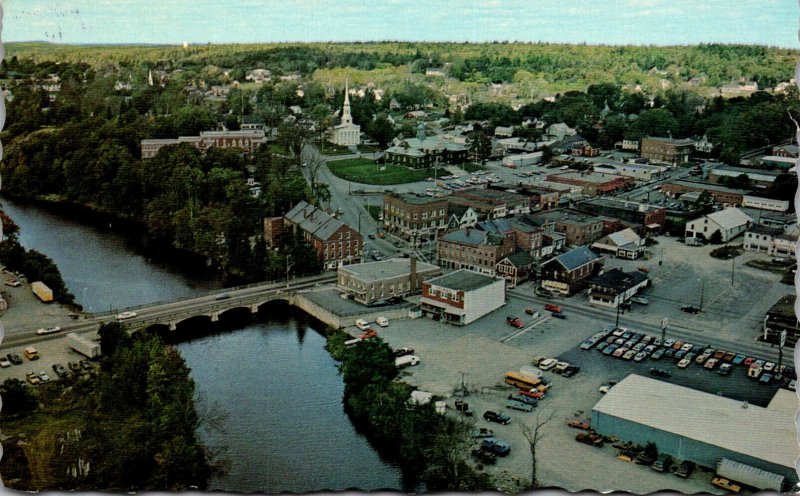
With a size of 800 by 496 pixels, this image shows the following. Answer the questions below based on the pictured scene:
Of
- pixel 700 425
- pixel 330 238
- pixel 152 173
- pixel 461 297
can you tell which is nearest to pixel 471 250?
pixel 461 297

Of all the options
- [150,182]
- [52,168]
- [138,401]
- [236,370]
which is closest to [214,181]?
[150,182]

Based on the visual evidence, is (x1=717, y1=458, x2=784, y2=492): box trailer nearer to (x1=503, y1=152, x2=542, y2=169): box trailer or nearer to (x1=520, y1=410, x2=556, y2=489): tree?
(x1=520, y1=410, x2=556, y2=489): tree

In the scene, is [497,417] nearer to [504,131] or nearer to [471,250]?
[471,250]

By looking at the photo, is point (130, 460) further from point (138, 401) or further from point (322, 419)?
point (322, 419)

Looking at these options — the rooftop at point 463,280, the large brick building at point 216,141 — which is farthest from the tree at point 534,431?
the large brick building at point 216,141

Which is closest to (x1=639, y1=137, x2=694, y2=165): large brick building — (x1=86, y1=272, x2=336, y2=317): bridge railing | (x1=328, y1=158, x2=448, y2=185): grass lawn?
(x1=328, y1=158, x2=448, y2=185): grass lawn
